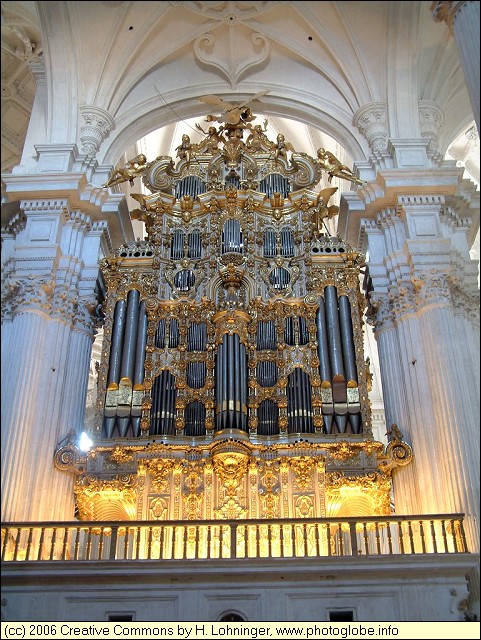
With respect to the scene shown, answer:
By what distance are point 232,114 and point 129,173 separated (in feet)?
9.62

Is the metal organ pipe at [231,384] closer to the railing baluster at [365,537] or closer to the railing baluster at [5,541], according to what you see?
the railing baluster at [365,537]

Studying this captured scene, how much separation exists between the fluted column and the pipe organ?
18.3ft

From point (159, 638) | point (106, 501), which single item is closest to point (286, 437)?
point (106, 501)

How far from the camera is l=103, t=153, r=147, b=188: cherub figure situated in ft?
58.7

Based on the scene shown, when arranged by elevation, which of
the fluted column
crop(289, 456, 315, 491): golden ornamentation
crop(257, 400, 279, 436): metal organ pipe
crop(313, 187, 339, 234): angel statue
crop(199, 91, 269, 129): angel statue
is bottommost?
crop(289, 456, 315, 491): golden ornamentation

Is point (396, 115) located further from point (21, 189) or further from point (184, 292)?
point (21, 189)

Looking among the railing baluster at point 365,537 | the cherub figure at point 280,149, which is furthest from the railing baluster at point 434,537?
the cherub figure at point 280,149

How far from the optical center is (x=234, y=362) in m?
15.4

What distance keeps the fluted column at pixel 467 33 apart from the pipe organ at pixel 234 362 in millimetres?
5575

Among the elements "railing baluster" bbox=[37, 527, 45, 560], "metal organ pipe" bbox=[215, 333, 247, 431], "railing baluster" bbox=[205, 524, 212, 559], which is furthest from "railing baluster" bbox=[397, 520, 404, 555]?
"railing baluster" bbox=[37, 527, 45, 560]

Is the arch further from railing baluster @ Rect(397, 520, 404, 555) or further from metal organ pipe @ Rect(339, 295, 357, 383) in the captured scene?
railing baluster @ Rect(397, 520, 404, 555)

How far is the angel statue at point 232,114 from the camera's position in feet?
63.1

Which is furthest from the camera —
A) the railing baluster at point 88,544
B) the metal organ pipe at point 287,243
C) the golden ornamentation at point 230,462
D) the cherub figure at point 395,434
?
the metal organ pipe at point 287,243

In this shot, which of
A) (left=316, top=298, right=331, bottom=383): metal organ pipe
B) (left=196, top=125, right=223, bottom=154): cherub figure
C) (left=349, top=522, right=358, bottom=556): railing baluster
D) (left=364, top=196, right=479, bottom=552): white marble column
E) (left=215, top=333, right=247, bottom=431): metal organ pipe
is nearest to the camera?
(left=349, top=522, right=358, bottom=556): railing baluster
